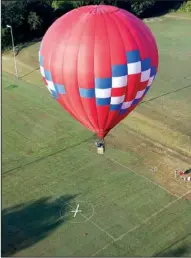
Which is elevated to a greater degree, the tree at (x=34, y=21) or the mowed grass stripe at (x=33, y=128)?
the tree at (x=34, y=21)

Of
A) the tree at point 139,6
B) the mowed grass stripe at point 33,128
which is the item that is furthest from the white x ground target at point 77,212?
the tree at point 139,6

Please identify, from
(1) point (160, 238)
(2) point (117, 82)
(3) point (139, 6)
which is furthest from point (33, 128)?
(3) point (139, 6)

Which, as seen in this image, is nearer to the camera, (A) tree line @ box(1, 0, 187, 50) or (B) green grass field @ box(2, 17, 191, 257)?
(B) green grass field @ box(2, 17, 191, 257)

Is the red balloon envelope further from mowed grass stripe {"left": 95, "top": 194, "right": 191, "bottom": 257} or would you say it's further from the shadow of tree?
mowed grass stripe {"left": 95, "top": 194, "right": 191, "bottom": 257}

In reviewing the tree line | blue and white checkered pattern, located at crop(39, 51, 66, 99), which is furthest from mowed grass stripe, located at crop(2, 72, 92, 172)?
the tree line

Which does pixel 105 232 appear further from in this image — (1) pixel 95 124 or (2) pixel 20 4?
(2) pixel 20 4

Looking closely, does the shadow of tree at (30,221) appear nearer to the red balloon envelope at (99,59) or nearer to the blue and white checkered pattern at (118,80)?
the red balloon envelope at (99,59)
